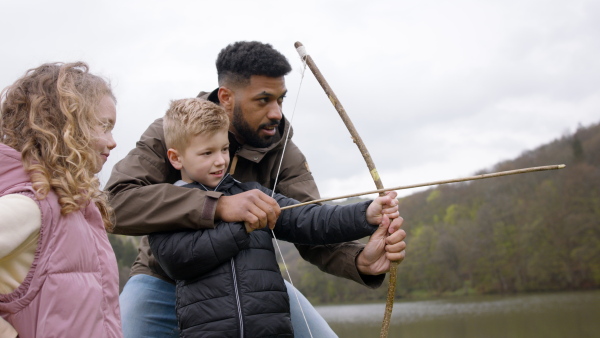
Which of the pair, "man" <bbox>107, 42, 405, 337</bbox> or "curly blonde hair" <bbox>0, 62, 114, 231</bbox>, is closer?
"curly blonde hair" <bbox>0, 62, 114, 231</bbox>

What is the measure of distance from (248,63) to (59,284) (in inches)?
92.1

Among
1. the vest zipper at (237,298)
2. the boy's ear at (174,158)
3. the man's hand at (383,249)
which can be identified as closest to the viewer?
the vest zipper at (237,298)

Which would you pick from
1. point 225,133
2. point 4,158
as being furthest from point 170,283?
point 4,158

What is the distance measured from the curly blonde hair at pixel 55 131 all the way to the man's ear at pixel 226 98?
167 cm

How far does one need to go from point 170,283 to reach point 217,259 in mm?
746

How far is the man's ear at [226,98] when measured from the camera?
3963 mm

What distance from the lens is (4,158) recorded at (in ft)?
6.44

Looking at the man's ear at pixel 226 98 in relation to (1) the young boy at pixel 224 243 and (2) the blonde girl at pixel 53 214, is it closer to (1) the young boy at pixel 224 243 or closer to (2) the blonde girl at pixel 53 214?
(1) the young boy at pixel 224 243

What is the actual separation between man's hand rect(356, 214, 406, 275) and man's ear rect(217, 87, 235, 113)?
1.35m

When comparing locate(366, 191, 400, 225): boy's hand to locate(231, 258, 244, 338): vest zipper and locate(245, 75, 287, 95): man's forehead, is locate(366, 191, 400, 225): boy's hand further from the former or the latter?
locate(245, 75, 287, 95): man's forehead

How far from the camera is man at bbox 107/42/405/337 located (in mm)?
2965

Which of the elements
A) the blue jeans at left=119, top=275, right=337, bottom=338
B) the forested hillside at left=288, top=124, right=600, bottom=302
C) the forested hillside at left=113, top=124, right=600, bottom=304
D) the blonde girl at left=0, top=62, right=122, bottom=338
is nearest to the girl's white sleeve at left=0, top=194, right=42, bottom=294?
the blonde girl at left=0, top=62, right=122, bottom=338

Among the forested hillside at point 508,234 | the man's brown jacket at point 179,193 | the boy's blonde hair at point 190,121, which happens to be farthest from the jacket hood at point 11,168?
the forested hillside at point 508,234

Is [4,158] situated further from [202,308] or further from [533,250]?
[533,250]
